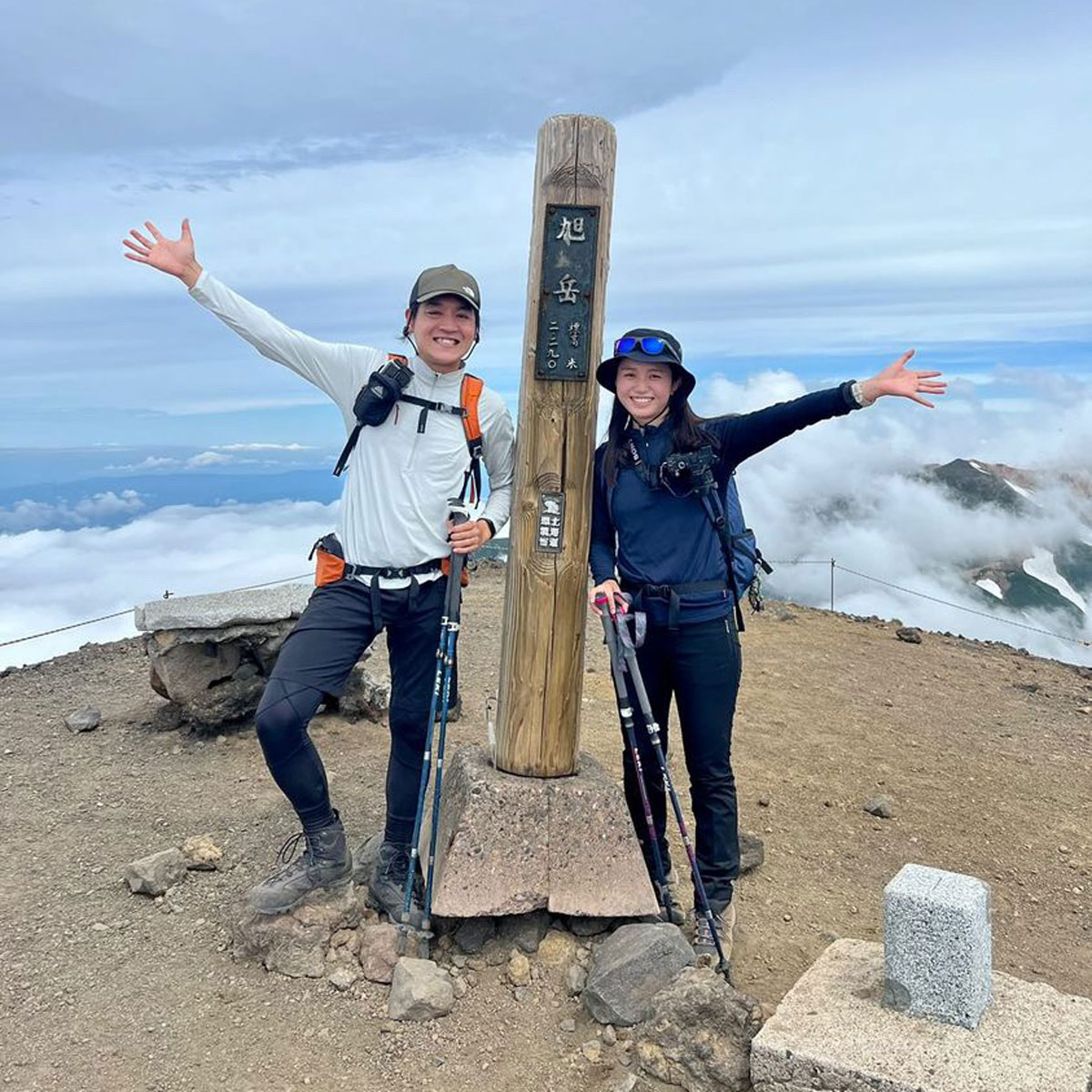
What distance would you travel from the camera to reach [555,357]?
4.90m

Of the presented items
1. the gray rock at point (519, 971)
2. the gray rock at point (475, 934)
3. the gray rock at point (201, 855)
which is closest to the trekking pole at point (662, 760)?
the gray rock at point (519, 971)

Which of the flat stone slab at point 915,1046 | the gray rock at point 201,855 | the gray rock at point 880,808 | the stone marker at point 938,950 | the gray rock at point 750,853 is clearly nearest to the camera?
the flat stone slab at point 915,1046

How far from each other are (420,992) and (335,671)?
1.52m

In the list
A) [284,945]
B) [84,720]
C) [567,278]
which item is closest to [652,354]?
[567,278]

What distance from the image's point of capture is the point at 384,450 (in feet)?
15.7

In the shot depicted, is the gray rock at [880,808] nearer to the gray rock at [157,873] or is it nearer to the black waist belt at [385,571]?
the black waist belt at [385,571]

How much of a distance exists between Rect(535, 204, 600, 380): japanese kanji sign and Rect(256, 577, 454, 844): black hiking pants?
1.33 metres

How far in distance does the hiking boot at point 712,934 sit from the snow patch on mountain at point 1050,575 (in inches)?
4739

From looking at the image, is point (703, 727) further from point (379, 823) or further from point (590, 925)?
point (379, 823)

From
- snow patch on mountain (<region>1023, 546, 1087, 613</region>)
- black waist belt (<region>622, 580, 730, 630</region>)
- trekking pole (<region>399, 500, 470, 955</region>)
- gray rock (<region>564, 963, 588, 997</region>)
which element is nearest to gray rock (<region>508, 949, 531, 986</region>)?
gray rock (<region>564, 963, 588, 997</region>)

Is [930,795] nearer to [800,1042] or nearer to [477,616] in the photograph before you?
[800,1042]

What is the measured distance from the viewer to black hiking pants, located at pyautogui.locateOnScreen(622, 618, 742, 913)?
4.81 meters

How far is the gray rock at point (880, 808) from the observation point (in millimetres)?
7480

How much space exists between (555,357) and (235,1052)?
3.48m
